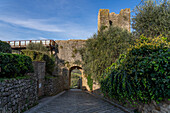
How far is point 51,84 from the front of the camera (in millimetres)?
12336

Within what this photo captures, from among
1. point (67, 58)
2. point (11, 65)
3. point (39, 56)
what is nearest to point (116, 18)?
point (67, 58)

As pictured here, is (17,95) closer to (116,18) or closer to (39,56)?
(39,56)

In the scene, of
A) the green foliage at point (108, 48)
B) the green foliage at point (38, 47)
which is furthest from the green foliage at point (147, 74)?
the green foliage at point (38, 47)

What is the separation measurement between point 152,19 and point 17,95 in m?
8.66

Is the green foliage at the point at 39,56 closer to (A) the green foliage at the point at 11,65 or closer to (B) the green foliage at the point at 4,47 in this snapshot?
(B) the green foliage at the point at 4,47

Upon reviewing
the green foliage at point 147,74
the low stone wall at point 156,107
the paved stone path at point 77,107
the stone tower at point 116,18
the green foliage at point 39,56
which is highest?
the stone tower at point 116,18

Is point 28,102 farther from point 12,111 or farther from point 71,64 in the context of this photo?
point 71,64

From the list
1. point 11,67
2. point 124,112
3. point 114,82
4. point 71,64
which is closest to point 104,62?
point 114,82

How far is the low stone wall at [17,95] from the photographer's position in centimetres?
462

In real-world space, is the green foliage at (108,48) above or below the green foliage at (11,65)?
above

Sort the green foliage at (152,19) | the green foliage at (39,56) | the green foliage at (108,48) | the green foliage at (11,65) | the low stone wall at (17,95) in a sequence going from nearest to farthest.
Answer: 1. the low stone wall at (17,95)
2. the green foliage at (11,65)
3. the green foliage at (152,19)
4. the green foliage at (108,48)
5. the green foliage at (39,56)

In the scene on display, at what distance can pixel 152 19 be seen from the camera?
27.3 ft

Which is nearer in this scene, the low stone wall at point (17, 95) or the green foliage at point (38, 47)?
the low stone wall at point (17, 95)

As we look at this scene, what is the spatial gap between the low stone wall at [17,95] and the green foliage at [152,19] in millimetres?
7751
